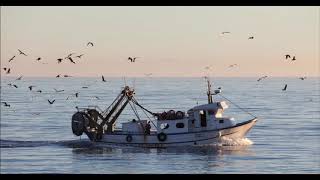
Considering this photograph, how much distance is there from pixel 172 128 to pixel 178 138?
67 cm

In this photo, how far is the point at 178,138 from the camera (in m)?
42.2

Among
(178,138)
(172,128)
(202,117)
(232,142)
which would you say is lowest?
(232,142)

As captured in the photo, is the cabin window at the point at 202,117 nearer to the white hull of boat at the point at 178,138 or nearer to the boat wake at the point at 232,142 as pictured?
the white hull of boat at the point at 178,138

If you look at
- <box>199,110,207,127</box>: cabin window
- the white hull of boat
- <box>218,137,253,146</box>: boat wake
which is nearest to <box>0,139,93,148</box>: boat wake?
the white hull of boat

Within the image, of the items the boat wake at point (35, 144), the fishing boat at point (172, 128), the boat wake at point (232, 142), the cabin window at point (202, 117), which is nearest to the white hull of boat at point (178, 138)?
the fishing boat at point (172, 128)

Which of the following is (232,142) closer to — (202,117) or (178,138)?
(202,117)

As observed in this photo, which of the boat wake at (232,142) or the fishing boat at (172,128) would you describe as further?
the boat wake at (232,142)

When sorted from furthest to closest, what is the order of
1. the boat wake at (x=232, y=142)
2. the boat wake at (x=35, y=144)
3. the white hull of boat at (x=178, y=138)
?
the boat wake at (x=35, y=144) < the boat wake at (x=232, y=142) < the white hull of boat at (x=178, y=138)

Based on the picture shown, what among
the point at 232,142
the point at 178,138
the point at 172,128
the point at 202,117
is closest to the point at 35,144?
the point at 172,128

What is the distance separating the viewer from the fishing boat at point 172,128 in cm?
4144
